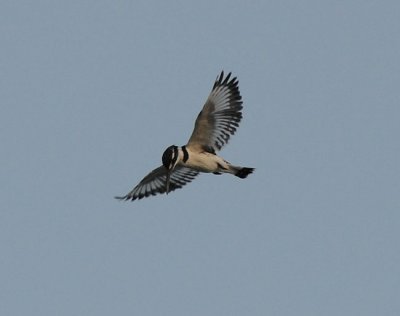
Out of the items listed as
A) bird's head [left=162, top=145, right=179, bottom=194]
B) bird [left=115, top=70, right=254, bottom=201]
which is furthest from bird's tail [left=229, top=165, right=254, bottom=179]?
bird's head [left=162, top=145, right=179, bottom=194]

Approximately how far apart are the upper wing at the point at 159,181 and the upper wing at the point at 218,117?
1427 mm

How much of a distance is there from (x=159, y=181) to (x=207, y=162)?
7.66ft

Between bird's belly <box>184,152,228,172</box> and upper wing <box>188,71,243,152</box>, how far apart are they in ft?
1.04

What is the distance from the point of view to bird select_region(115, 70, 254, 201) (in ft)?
53.2

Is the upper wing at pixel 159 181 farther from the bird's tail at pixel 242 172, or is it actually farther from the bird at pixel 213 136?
the bird's tail at pixel 242 172

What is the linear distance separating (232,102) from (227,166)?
1163 mm

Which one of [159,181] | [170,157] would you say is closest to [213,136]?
[170,157]

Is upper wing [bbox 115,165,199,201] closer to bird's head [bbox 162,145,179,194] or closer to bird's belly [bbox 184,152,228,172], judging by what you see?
bird's head [bbox 162,145,179,194]

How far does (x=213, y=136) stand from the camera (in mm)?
16500

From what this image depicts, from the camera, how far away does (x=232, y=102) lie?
16625 millimetres

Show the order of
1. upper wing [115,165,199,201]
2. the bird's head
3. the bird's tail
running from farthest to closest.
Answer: upper wing [115,165,199,201] → the bird's tail → the bird's head

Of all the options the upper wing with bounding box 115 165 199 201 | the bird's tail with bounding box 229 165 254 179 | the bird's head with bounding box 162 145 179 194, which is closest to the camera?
the bird's head with bounding box 162 145 179 194

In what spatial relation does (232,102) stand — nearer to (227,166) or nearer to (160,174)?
(227,166)

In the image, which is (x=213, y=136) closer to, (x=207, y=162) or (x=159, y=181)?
(x=207, y=162)
